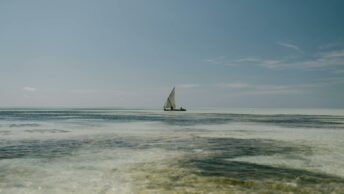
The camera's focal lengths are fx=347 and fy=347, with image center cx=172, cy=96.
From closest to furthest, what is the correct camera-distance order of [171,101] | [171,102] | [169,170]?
[169,170]
[171,101]
[171,102]

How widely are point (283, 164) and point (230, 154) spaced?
3.84m

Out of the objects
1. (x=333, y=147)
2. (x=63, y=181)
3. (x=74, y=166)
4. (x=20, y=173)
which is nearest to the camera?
(x=63, y=181)

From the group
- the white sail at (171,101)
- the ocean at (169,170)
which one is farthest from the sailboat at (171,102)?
the ocean at (169,170)

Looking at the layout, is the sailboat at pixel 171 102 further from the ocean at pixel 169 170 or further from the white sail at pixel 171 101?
the ocean at pixel 169 170

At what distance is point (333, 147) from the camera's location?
930 inches

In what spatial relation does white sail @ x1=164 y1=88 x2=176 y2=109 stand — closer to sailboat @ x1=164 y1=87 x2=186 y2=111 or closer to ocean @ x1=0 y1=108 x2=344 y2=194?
sailboat @ x1=164 y1=87 x2=186 y2=111

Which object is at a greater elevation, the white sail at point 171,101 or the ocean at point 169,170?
the white sail at point 171,101

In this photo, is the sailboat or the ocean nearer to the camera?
the ocean

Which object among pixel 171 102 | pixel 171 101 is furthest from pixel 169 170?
pixel 171 102

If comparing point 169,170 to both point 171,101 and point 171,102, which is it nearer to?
point 171,101

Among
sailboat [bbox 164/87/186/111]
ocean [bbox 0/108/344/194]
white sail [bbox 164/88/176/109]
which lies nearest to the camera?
ocean [bbox 0/108/344/194]

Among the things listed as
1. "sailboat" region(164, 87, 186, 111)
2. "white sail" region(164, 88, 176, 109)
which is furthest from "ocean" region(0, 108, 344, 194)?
"white sail" region(164, 88, 176, 109)

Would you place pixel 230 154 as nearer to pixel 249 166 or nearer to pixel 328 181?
pixel 249 166

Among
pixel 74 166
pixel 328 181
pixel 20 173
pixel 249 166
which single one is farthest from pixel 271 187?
pixel 20 173
